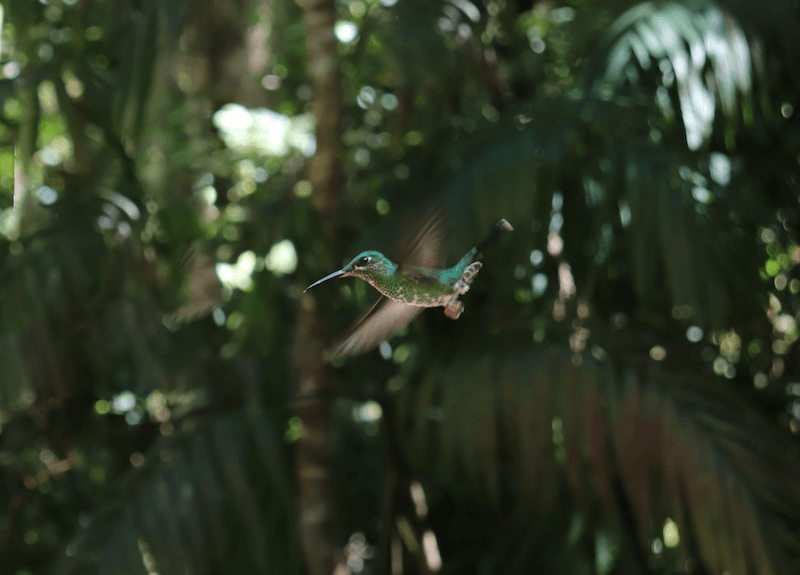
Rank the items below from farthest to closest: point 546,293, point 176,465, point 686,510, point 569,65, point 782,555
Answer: point 569,65 < point 546,293 < point 176,465 < point 686,510 < point 782,555

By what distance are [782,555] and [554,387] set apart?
2.01ft

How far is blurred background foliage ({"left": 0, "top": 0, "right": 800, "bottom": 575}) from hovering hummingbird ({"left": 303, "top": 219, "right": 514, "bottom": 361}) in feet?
2.29

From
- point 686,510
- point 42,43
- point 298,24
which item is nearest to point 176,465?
point 686,510

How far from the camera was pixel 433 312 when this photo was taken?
243 cm

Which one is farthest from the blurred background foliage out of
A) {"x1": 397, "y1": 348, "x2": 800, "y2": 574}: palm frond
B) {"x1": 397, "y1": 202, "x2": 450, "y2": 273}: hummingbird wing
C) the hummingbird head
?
the hummingbird head

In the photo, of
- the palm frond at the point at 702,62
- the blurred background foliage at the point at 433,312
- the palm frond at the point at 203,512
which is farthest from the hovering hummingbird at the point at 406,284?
the palm frond at the point at 702,62

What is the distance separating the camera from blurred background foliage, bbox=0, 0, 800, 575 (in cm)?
192

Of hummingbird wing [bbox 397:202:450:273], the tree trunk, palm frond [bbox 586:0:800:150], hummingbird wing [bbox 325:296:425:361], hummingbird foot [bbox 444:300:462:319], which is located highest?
hummingbird wing [bbox 397:202:450:273]

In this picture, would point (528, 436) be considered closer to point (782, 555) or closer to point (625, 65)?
point (782, 555)

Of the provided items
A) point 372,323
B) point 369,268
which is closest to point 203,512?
point 372,323

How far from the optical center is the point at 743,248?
6.54ft

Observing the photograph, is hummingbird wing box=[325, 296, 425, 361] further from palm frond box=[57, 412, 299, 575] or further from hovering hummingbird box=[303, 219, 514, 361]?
palm frond box=[57, 412, 299, 575]

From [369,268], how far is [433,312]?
1.71 meters

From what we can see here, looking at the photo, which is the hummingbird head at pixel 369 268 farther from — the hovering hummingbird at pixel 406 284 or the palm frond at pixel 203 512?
the palm frond at pixel 203 512
